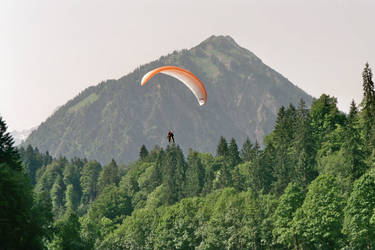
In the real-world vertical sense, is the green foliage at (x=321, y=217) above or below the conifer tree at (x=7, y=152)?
below

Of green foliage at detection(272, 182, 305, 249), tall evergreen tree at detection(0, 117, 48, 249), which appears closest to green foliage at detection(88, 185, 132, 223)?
green foliage at detection(272, 182, 305, 249)

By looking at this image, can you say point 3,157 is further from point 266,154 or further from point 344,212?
point 266,154

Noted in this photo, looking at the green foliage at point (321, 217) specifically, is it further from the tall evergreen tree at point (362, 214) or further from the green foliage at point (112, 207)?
the green foliage at point (112, 207)

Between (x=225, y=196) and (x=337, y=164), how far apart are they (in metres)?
19.2

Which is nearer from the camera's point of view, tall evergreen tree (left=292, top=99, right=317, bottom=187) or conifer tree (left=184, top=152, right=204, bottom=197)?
tall evergreen tree (left=292, top=99, right=317, bottom=187)

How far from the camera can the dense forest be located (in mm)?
72875

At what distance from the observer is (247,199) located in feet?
388

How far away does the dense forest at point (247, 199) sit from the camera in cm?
7288

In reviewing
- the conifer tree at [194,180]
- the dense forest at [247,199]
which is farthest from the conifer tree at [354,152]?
the conifer tree at [194,180]

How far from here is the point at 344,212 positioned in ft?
299

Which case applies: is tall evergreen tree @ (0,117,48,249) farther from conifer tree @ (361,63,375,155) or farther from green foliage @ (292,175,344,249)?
conifer tree @ (361,63,375,155)

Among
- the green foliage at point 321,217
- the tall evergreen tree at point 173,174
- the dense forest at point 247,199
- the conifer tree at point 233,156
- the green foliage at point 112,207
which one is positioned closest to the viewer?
the dense forest at point 247,199

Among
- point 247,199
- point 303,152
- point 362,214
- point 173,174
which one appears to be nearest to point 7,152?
point 362,214

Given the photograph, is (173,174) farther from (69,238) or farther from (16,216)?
(16,216)
